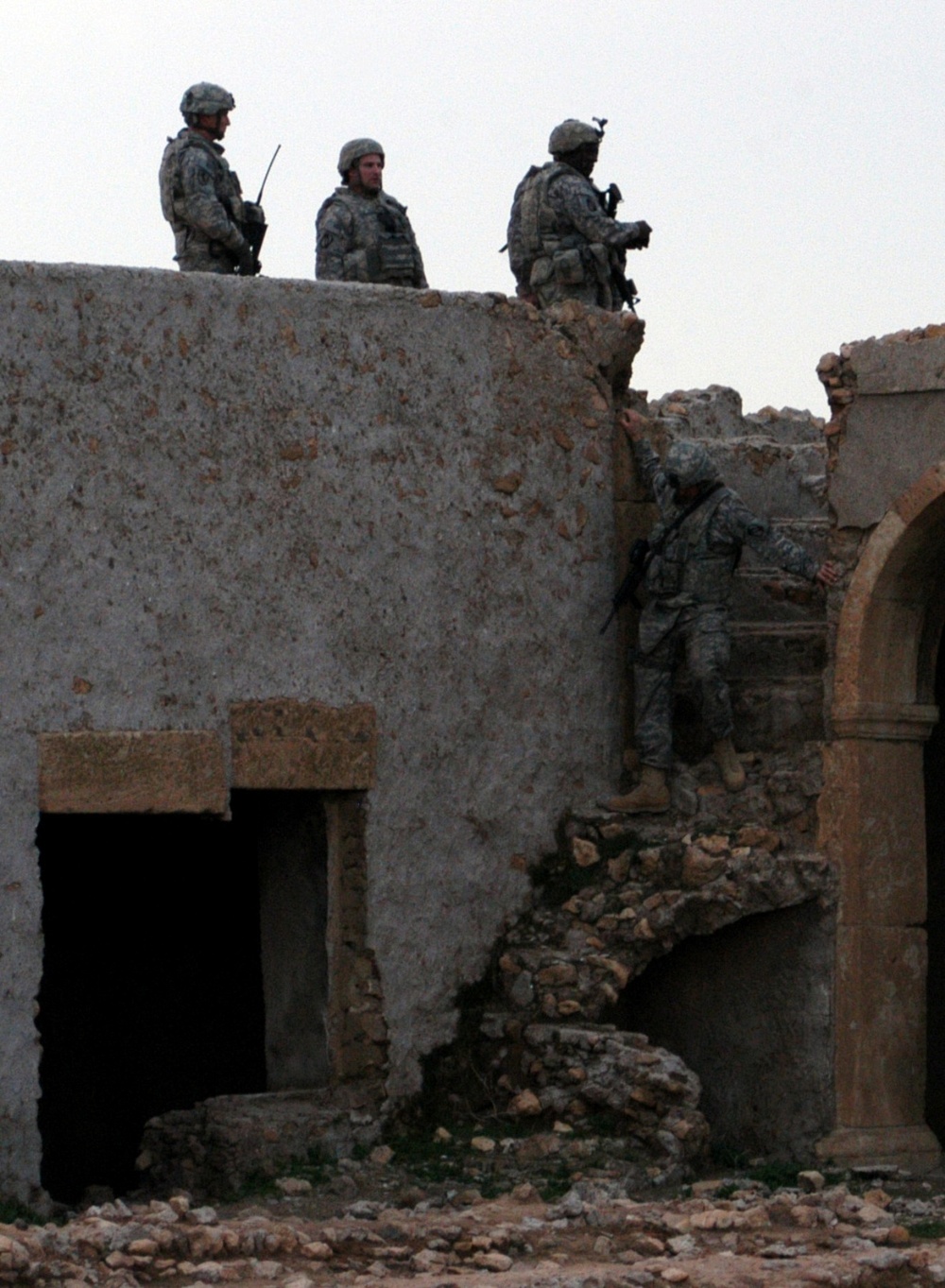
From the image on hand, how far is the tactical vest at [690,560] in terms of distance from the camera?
37.4 ft

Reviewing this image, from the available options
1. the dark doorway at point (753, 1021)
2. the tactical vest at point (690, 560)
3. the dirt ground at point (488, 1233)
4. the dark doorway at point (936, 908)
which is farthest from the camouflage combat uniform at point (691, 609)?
the dirt ground at point (488, 1233)

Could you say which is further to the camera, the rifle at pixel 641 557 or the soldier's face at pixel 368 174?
the soldier's face at pixel 368 174

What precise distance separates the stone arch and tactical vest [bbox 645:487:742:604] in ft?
2.00

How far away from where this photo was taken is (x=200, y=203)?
38.9ft

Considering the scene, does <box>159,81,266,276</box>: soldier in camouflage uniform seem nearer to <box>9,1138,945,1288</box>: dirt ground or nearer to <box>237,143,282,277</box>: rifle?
<box>237,143,282,277</box>: rifle

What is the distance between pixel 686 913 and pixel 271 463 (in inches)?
99.7

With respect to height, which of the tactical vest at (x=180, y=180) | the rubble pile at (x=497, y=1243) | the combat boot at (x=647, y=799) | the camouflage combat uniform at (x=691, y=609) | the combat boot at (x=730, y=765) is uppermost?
the tactical vest at (x=180, y=180)

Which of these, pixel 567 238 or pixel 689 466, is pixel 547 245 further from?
pixel 689 466

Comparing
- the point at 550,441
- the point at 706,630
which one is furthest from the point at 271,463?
the point at 706,630

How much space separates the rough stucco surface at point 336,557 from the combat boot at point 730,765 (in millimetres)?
503

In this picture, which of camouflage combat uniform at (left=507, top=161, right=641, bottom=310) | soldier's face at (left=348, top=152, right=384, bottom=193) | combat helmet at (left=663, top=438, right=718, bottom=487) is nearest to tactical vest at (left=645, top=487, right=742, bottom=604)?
combat helmet at (left=663, top=438, right=718, bottom=487)

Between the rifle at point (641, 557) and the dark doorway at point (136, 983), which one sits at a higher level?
the rifle at point (641, 557)

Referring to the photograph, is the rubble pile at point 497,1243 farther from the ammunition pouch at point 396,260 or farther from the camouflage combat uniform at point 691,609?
the ammunition pouch at point 396,260

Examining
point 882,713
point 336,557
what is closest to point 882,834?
point 882,713
